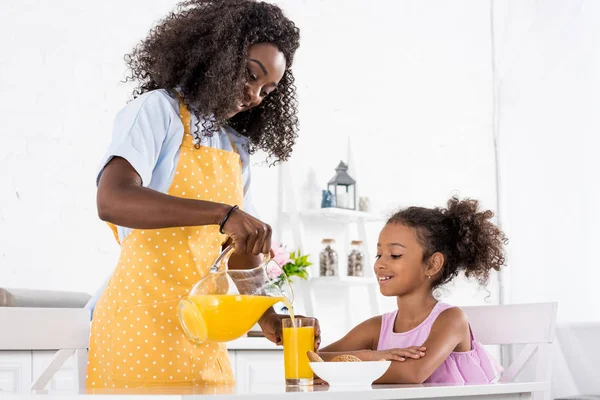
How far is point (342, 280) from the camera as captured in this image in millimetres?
3562

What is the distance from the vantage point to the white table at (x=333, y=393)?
83 cm

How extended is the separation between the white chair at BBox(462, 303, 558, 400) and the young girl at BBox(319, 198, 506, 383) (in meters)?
0.05

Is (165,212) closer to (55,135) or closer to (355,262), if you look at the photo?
(55,135)

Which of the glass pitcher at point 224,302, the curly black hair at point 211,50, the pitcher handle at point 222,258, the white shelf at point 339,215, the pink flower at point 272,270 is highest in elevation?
the curly black hair at point 211,50

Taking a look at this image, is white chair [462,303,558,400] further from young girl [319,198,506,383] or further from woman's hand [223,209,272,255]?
woman's hand [223,209,272,255]

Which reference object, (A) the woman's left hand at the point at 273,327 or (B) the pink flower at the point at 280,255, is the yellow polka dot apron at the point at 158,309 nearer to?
(A) the woman's left hand at the point at 273,327

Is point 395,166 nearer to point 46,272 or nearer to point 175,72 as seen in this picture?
point 46,272

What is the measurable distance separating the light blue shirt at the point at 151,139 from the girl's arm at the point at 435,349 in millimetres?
578

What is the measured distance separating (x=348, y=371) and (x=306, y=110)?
2681 mm

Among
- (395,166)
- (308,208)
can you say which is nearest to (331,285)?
(308,208)

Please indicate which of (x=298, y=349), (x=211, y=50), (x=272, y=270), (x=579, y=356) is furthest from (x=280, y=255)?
(x=298, y=349)

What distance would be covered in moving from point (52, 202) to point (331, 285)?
1382mm

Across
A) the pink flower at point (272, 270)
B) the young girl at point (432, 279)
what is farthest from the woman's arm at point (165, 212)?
the young girl at point (432, 279)

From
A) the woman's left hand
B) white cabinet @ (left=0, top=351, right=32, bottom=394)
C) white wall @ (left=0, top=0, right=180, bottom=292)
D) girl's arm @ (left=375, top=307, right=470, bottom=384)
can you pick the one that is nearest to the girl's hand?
girl's arm @ (left=375, top=307, right=470, bottom=384)
